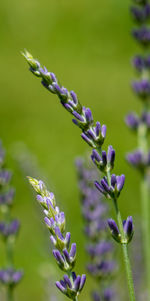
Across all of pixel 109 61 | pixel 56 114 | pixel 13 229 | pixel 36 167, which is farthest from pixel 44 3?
pixel 13 229

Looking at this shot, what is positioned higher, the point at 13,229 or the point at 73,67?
the point at 73,67

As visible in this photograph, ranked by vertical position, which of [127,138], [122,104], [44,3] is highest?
[44,3]

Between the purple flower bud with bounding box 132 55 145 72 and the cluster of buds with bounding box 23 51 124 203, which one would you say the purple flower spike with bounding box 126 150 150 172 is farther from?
the cluster of buds with bounding box 23 51 124 203

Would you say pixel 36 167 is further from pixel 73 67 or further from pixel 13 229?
pixel 73 67

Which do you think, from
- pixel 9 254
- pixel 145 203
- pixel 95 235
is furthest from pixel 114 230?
pixel 145 203

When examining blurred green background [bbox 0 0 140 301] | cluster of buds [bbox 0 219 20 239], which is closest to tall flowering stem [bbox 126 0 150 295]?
cluster of buds [bbox 0 219 20 239]

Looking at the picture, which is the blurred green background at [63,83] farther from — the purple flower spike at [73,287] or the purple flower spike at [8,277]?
the purple flower spike at [73,287]

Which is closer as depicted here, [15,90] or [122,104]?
[122,104]
